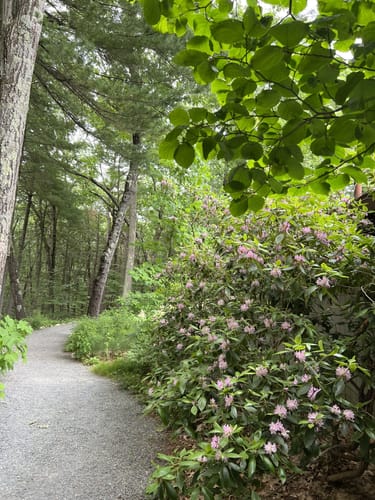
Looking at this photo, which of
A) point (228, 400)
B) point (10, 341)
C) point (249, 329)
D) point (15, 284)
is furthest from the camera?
point (15, 284)

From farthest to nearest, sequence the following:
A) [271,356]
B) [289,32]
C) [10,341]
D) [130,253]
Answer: [130,253] → [10,341] → [271,356] → [289,32]

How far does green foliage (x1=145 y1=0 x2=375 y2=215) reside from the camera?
1.99ft

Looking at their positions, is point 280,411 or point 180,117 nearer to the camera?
point 180,117

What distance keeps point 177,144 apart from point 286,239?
72.5 inches

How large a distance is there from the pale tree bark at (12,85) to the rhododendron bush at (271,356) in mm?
2070

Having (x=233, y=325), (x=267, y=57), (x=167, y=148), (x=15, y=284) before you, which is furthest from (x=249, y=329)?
(x=15, y=284)

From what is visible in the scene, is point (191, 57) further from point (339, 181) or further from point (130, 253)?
point (130, 253)

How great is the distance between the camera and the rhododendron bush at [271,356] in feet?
5.14

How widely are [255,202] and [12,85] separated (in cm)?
367

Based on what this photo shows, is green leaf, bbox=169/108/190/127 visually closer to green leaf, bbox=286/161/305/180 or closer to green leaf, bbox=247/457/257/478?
green leaf, bbox=286/161/305/180

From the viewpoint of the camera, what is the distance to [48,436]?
3.26m

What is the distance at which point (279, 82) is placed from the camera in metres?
0.68

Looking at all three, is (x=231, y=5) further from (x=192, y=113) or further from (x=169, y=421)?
(x=169, y=421)

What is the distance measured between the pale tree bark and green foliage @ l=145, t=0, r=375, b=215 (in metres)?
3.22
